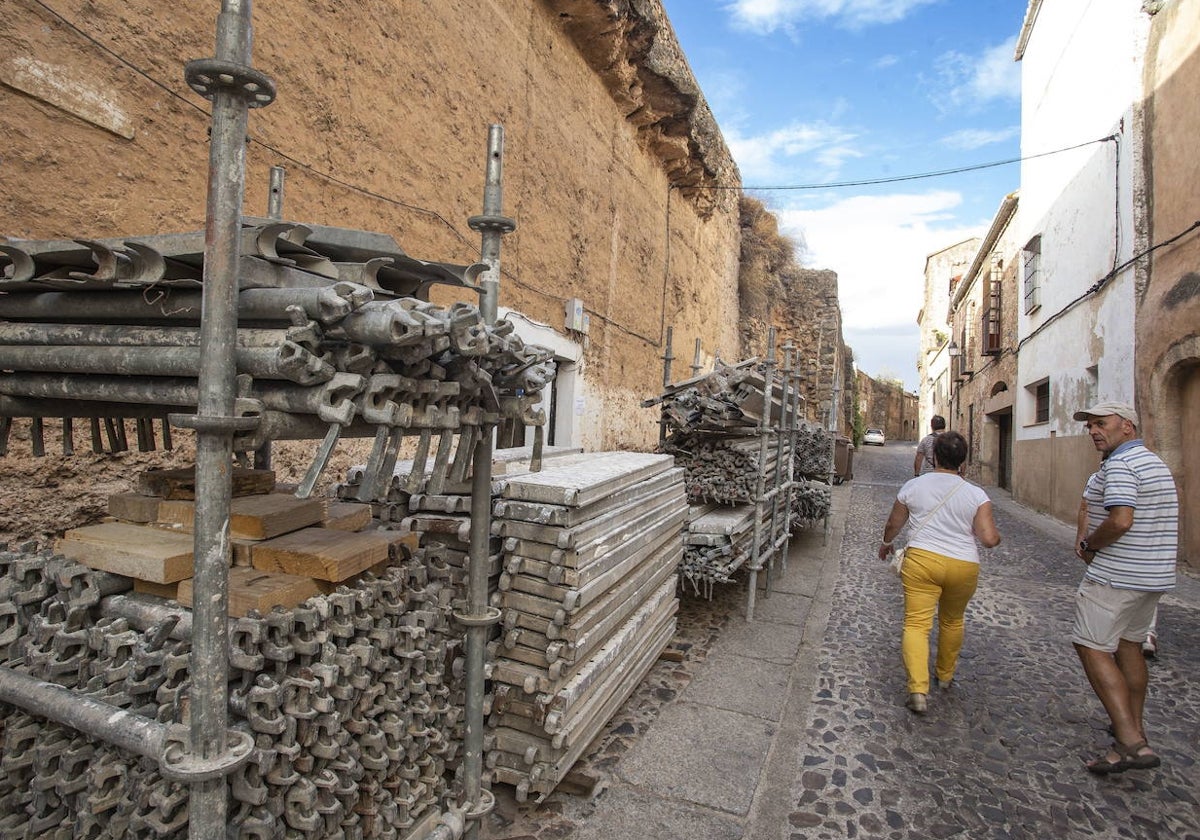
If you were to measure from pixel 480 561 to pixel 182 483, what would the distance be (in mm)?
1069

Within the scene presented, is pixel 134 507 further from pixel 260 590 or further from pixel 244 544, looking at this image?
pixel 260 590

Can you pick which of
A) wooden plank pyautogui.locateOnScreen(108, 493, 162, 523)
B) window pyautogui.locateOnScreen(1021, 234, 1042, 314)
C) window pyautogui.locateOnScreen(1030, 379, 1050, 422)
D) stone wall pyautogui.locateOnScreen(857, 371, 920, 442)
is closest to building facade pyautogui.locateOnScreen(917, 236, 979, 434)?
stone wall pyautogui.locateOnScreen(857, 371, 920, 442)

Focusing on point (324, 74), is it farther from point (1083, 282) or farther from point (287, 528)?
point (1083, 282)

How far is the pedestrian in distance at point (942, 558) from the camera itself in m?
3.97

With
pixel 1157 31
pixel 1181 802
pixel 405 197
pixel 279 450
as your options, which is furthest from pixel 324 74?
pixel 1157 31

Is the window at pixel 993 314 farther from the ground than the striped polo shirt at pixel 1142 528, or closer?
farther from the ground

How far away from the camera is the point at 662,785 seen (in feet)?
10.3

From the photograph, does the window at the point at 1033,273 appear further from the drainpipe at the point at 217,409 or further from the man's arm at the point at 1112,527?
the drainpipe at the point at 217,409

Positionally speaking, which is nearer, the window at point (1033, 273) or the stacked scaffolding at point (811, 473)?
the stacked scaffolding at point (811, 473)

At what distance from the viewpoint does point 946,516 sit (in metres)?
4.04

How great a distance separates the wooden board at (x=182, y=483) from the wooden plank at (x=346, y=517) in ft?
0.92

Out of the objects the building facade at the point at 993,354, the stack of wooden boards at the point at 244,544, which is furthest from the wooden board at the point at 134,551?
the building facade at the point at 993,354

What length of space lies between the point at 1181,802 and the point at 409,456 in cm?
518

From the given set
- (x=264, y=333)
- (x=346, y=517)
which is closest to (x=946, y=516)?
(x=346, y=517)
